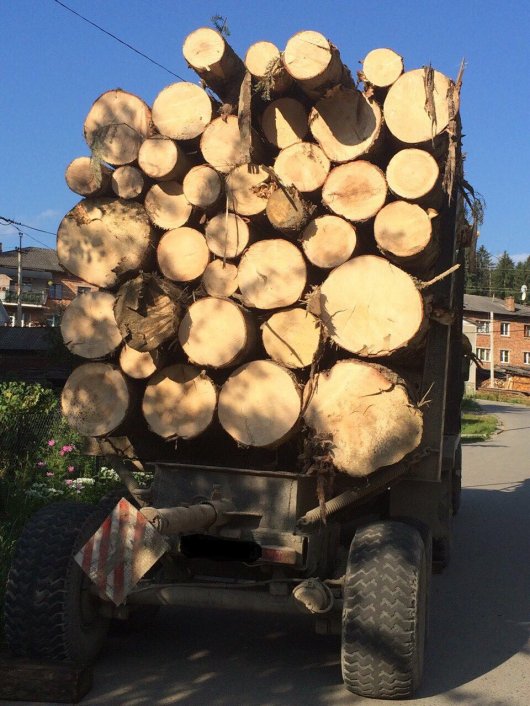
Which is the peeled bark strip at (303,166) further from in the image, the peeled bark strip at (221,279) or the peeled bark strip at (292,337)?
the peeled bark strip at (292,337)

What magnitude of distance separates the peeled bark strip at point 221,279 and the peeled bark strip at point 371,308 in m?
0.63

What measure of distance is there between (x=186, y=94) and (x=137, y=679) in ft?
12.7

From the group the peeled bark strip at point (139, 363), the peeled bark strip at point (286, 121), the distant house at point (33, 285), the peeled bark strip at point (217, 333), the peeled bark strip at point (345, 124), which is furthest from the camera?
the distant house at point (33, 285)

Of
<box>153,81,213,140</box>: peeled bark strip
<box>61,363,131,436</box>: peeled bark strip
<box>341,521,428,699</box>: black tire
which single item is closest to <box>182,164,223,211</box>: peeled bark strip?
<box>153,81,213,140</box>: peeled bark strip

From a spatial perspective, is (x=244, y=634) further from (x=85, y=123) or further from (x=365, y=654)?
(x=85, y=123)

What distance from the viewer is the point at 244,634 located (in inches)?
227

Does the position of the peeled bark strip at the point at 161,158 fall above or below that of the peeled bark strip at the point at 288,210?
above

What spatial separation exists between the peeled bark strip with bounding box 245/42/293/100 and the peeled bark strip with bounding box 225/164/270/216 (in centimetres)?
49

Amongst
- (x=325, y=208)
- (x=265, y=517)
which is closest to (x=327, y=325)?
(x=325, y=208)

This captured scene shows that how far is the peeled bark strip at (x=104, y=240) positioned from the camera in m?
5.61

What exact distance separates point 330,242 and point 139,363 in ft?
4.96

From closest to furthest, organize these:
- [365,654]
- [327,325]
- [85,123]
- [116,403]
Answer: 1. [365,654]
2. [327,325]
3. [116,403]
4. [85,123]

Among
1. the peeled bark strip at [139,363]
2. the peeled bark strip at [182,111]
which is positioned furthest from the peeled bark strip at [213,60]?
the peeled bark strip at [139,363]

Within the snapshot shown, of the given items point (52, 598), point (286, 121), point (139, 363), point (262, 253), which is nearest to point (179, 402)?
point (139, 363)
